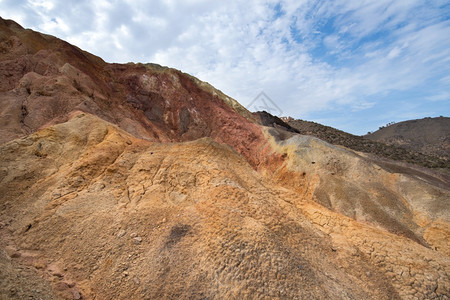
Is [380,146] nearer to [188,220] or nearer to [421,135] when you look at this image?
[188,220]

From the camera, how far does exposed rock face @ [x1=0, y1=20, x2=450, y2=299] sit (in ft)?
17.9

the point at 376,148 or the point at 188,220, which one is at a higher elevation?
the point at 376,148

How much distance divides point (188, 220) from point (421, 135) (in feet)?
302

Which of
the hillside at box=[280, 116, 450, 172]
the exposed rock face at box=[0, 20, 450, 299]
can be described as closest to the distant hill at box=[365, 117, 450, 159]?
the hillside at box=[280, 116, 450, 172]

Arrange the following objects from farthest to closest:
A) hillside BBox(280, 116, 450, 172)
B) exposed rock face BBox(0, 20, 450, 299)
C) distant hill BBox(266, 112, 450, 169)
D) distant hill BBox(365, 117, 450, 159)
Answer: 1. distant hill BBox(365, 117, 450, 159)
2. hillside BBox(280, 116, 450, 172)
3. distant hill BBox(266, 112, 450, 169)
4. exposed rock face BBox(0, 20, 450, 299)

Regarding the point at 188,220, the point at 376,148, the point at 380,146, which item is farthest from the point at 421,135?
the point at 188,220

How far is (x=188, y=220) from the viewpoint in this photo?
270 inches

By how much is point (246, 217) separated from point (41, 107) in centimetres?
1294

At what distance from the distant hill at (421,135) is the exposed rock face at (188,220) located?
5983 centimetres

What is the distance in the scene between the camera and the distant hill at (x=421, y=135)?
6029 centimetres

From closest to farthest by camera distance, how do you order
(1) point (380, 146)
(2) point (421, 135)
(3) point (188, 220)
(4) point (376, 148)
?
1. (3) point (188, 220)
2. (4) point (376, 148)
3. (1) point (380, 146)
4. (2) point (421, 135)

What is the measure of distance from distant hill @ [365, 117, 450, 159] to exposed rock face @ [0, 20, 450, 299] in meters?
59.8

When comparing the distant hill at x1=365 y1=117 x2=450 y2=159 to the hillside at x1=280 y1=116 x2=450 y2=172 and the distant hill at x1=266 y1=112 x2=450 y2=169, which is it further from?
the distant hill at x1=266 y1=112 x2=450 y2=169

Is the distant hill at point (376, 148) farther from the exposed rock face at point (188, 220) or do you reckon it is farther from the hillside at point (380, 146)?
the exposed rock face at point (188, 220)
